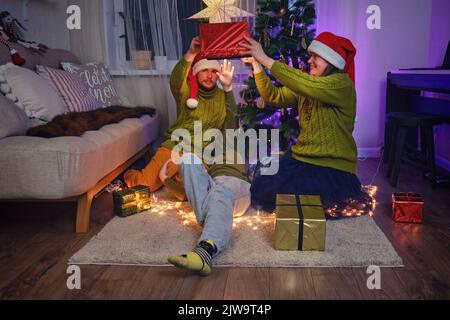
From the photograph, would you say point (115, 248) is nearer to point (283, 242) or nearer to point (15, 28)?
point (283, 242)

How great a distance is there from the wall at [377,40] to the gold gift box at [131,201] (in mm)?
2099

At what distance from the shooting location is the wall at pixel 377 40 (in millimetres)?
3717

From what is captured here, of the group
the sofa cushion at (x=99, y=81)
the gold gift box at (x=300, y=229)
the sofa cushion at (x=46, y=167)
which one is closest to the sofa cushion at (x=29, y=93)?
the sofa cushion at (x=46, y=167)

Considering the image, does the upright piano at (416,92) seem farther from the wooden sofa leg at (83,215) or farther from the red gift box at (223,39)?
the wooden sofa leg at (83,215)

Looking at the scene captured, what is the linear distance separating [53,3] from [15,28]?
420 mm

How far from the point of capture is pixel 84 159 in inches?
82.4

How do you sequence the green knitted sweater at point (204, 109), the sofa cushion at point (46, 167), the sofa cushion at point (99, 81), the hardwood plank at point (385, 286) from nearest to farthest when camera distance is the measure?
the hardwood plank at point (385, 286)
the sofa cushion at point (46, 167)
the green knitted sweater at point (204, 109)
the sofa cushion at point (99, 81)

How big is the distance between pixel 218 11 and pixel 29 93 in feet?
4.44

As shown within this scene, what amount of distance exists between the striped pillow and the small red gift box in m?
2.02

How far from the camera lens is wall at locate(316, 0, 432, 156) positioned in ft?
12.2

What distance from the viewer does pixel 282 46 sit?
292 centimetres

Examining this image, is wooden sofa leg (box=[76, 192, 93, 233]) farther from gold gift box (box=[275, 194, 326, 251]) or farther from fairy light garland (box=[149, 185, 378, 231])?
gold gift box (box=[275, 194, 326, 251])

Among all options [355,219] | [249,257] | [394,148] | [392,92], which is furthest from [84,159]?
[392,92]

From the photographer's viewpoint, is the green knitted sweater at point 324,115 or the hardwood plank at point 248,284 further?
the green knitted sweater at point 324,115
